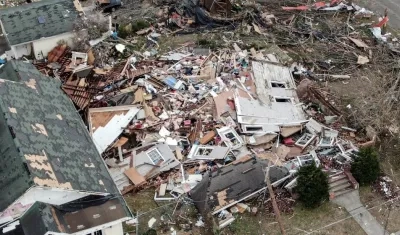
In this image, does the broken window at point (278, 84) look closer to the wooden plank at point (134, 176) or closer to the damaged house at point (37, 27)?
the wooden plank at point (134, 176)

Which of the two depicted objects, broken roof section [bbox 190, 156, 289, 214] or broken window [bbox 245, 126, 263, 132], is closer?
broken roof section [bbox 190, 156, 289, 214]

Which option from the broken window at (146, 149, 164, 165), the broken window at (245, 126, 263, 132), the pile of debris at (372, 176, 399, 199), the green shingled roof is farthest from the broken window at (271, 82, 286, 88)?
the green shingled roof

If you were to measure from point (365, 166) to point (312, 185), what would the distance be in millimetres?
3015

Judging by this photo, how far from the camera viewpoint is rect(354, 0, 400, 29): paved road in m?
35.3

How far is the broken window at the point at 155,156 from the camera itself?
22.7m

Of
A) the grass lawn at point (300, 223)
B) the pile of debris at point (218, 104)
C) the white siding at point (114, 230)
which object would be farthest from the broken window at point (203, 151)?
the white siding at point (114, 230)

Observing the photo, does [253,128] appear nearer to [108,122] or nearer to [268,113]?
[268,113]

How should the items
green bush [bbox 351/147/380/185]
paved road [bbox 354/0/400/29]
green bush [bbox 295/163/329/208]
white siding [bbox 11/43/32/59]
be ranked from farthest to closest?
paved road [bbox 354/0/400/29] → white siding [bbox 11/43/32/59] → green bush [bbox 351/147/380/185] → green bush [bbox 295/163/329/208]

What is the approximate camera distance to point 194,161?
906 inches

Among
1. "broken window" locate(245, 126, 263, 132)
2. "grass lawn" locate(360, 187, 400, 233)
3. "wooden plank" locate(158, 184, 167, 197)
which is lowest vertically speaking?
"grass lawn" locate(360, 187, 400, 233)

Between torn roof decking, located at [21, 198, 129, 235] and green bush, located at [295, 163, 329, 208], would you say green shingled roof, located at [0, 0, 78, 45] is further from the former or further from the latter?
green bush, located at [295, 163, 329, 208]

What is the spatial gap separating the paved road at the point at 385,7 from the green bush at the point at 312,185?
1839 centimetres

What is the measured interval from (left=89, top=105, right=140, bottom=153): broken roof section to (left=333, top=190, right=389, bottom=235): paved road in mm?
10373

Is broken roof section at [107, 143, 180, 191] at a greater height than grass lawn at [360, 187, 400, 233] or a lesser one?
Answer: greater
